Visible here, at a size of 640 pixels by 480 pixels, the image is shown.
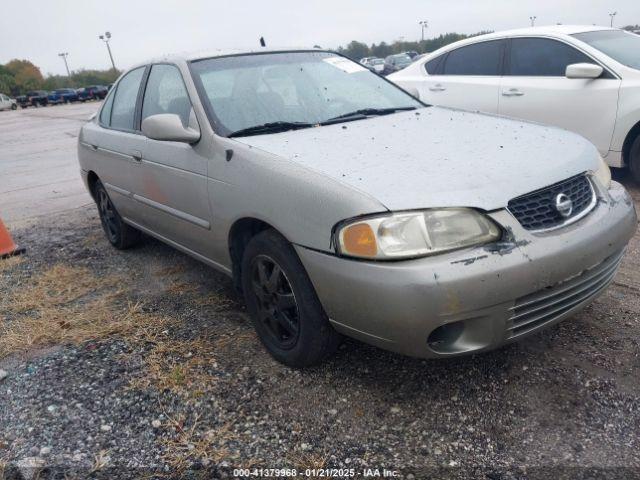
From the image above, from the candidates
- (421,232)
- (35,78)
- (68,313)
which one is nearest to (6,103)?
(35,78)

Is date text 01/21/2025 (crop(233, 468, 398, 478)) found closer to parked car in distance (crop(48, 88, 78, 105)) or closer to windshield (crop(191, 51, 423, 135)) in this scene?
windshield (crop(191, 51, 423, 135))

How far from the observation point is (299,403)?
2514 millimetres

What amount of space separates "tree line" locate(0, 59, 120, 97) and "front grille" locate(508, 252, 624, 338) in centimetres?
6776

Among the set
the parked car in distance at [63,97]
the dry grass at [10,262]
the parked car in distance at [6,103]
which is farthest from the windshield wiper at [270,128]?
the parked car in distance at [63,97]

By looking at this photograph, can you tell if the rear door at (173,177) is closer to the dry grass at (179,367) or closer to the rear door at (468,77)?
the dry grass at (179,367)

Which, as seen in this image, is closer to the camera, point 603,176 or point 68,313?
point 603,176

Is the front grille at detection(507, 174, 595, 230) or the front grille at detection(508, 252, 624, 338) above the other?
the front grille at detection(507, 174, 595, 230)

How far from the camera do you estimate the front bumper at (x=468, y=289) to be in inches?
81.8

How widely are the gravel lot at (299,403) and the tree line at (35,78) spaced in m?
66.5

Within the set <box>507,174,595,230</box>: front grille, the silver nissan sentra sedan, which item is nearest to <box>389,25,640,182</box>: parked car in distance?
the silver nissan sentra sedan

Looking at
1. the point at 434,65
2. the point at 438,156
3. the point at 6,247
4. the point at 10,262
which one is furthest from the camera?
the point at 434,65

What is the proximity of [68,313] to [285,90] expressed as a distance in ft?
6.62

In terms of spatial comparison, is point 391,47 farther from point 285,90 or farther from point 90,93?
point 285,90

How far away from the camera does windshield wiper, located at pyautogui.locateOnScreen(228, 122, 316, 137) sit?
9.70 ft
